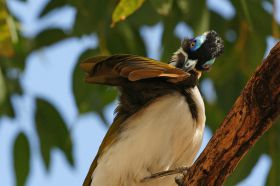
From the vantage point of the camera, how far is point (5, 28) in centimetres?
445

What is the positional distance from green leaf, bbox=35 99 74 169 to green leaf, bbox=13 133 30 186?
107mm

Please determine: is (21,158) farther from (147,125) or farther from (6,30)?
(147,125)

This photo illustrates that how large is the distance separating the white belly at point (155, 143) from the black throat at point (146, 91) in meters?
0.04

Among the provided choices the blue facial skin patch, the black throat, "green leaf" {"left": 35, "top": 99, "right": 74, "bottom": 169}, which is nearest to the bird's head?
the blue facial skin patch

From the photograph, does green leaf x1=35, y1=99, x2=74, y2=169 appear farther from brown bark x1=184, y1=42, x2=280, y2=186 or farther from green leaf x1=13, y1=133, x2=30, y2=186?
brown bark x1=184, y1=42, x2=280, y2=186

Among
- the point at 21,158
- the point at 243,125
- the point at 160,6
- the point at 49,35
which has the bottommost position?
the point at 243,125

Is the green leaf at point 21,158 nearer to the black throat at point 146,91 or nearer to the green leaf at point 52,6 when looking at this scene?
the green leaf at point 52,6

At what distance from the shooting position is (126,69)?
3.63 metres

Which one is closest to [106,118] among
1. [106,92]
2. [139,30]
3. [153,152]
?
[106,92]

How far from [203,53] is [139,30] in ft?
4.29

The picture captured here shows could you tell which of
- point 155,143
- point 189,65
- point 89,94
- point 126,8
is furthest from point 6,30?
point 155,143

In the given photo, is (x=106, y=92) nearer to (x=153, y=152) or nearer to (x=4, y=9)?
(x=4, y=9)

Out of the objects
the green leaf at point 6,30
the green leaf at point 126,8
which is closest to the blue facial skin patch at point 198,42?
the green leaf at point 126,8

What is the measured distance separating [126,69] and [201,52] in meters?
0.72
